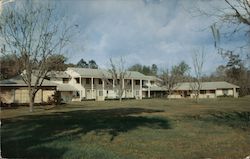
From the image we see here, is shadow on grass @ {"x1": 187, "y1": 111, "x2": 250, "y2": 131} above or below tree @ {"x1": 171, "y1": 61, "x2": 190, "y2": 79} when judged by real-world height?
below

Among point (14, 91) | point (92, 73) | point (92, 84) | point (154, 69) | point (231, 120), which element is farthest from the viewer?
point (154, 69)

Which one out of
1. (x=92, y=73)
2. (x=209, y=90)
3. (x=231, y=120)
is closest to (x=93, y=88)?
(x=92, y=73)

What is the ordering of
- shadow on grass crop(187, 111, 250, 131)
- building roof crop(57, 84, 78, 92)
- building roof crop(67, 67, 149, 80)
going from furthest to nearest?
building roof crop(67, 67, 149, 80) → building roof crop(57, 84, 78, 92) → shadow on grass crop(187, 111, 250, 131)

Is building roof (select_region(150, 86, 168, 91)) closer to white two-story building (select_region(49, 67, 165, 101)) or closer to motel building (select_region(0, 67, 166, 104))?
motel building (select_region(0, 67, 166, 104))

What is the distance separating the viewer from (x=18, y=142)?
1191 cm

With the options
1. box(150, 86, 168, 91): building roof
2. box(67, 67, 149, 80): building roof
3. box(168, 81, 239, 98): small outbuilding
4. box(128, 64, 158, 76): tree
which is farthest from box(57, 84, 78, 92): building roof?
box(128, 64, 158, 76): tree

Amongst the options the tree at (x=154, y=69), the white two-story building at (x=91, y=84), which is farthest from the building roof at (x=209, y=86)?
the tree at (x=154, y=69)

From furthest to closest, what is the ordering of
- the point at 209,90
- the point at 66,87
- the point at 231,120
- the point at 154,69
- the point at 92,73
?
1. the point at 154,69
2. the point at 209,90
3. the point at 92,73
4. the point at 66,87
5. the point at 231,120

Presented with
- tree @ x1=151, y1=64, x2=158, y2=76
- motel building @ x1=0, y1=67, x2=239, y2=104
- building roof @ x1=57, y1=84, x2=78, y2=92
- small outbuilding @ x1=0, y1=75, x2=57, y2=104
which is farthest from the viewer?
tree @ x1=151, y1=64, x2=158, y2=76

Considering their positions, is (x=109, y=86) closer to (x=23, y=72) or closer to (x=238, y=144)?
(x=23, y=72)

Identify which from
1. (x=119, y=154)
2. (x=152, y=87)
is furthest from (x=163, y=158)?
(x=152, y=87)

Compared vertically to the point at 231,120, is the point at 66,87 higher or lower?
higher

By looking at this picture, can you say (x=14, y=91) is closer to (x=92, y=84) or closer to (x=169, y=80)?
(x=92, y=84)

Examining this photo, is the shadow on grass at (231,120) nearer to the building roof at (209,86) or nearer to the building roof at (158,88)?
the building roof at (209,86)
